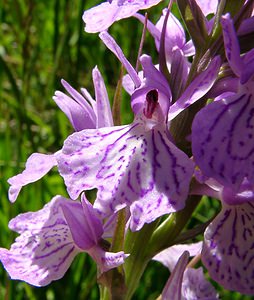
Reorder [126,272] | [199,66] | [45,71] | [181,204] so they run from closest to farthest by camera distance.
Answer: [181,204], [199,66], [126,272], [45,71]

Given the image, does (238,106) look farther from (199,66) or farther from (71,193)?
(71,193)

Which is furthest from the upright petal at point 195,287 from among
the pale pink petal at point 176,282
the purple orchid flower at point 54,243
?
the purple orchid flower at point 54,243

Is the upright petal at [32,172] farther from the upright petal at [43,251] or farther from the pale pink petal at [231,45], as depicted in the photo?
the pale pink petal at [231,45]

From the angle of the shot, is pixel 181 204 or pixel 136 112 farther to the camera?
pixel 136 112

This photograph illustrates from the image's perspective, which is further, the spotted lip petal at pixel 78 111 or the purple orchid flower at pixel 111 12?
the spotted lip petal at pixel 78 111

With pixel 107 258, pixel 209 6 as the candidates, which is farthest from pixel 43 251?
pixel 209 6

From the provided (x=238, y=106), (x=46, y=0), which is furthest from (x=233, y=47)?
(x=46, y=0)
